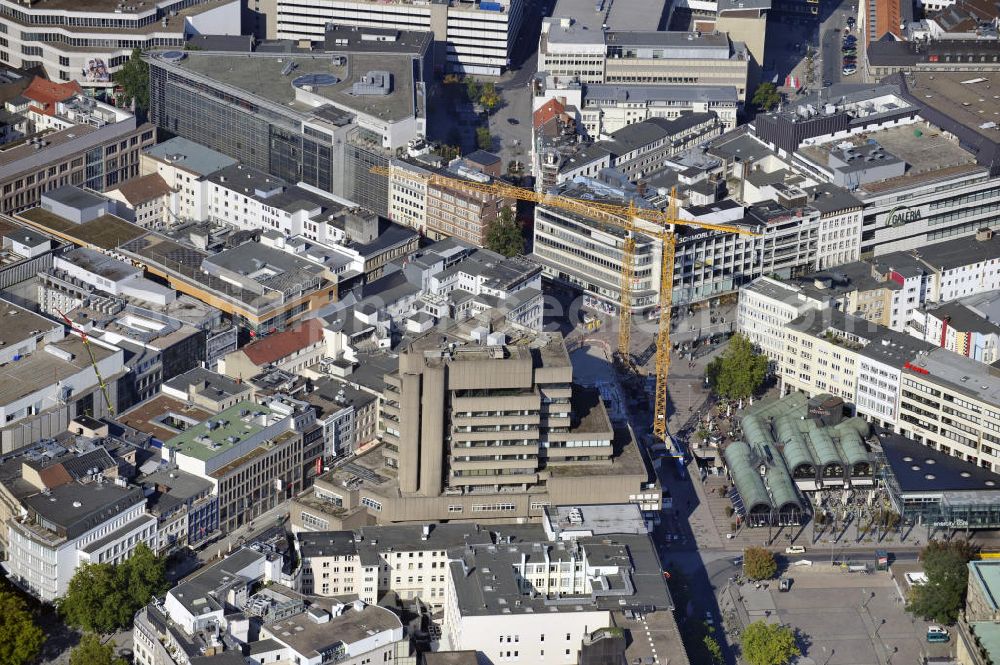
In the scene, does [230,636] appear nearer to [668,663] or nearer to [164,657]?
[164,657]

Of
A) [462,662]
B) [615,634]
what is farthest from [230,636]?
[615,634]

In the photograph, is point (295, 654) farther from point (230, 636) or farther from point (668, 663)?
point (668, 663)

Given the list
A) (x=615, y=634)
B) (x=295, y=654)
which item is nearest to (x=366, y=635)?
(x=295, y=654)

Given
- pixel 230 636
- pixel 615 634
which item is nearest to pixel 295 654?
pixel 230 636

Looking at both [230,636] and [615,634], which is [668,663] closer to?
[615,634]

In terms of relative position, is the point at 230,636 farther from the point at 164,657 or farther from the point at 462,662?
the point at 462,662

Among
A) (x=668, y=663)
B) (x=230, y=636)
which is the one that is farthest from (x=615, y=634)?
(x=230, y=636)
